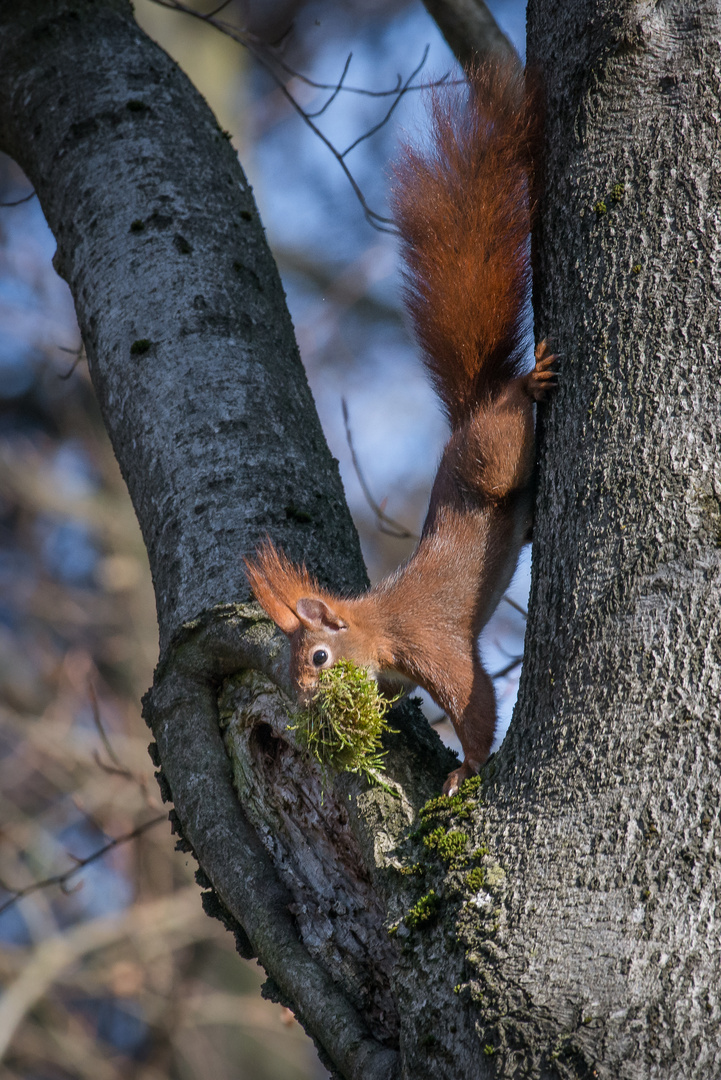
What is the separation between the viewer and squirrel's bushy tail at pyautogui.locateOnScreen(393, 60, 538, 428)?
166 cm

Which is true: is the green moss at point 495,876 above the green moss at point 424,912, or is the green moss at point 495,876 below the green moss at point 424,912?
above

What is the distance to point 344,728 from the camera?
5.00ft

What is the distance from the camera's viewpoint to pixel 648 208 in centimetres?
138

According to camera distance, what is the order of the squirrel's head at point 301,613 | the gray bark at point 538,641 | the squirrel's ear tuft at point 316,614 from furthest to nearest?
1. the squirrel's ear tuft at point 316,614
2. the squirrel's head at point 301,613
3. the gray bark at point 538,641

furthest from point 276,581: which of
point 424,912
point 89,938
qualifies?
point 89,938

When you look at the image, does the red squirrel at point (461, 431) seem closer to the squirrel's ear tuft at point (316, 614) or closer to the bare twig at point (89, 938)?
the squirrel's ear tuft at point (316, 614)

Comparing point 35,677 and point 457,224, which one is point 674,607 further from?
point 35,677

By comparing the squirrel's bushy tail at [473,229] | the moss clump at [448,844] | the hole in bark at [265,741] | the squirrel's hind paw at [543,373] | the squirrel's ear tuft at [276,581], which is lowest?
the moss clump at [448,844]

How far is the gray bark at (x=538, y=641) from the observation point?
1.09 metres

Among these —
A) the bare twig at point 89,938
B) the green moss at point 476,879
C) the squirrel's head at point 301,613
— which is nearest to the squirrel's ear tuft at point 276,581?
the squirrel's head at point 301,613

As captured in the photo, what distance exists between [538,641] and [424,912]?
1.31 ft

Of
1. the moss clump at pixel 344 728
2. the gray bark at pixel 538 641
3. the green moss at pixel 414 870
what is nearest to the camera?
the gray bark at pixel 538 641

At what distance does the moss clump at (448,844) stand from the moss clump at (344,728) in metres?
0.17

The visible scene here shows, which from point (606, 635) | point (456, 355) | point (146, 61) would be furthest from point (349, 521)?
point (146, 61)
